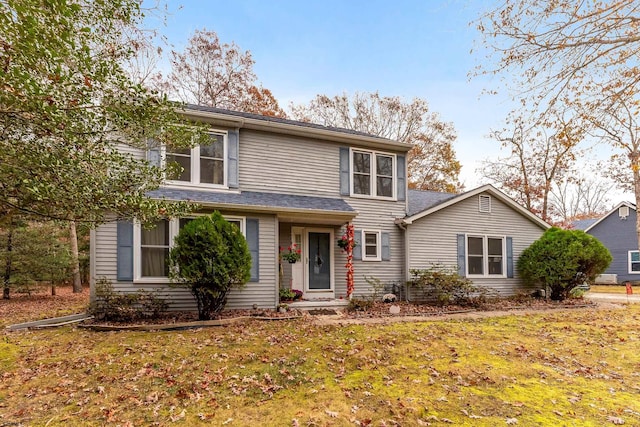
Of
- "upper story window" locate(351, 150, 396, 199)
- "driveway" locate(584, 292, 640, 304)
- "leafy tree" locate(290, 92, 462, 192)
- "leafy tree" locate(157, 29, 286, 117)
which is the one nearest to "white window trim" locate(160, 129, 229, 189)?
"upper story window" locate(351, 150, 396, 199)

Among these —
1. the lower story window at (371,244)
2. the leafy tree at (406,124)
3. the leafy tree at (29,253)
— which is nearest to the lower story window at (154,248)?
the lower story window at (371,244)

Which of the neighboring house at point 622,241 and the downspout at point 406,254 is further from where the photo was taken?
the neighboring house at point 622,241

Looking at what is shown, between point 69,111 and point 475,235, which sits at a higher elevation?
point 69,111

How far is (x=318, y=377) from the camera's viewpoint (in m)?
4.90

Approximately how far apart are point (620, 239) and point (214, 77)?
27.6m

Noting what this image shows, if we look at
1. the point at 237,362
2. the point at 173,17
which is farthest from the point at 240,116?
the point at 237,362

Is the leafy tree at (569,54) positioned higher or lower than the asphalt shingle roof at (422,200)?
higher

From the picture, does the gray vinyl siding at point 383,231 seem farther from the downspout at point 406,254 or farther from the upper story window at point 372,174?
the upper story window at point 372,174

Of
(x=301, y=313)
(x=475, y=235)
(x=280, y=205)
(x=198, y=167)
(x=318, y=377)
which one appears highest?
(x=198, y=167)

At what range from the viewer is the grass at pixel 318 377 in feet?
12.6

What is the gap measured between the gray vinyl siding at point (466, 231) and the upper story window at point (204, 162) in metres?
6.54

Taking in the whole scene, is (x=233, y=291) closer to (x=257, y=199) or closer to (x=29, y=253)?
(x=257, y=199)

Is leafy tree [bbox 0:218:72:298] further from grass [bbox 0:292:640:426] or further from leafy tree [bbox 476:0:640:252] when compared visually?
leafy tree [bbox 476:0:640:252]

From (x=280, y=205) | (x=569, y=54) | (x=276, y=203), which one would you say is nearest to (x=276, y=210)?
(x=280, y=205)
